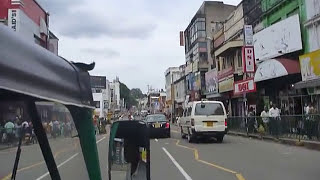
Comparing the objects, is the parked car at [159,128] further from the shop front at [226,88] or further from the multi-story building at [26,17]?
the shop front at [226,88]

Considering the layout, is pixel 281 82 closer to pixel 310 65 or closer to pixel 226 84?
pixel 310 65

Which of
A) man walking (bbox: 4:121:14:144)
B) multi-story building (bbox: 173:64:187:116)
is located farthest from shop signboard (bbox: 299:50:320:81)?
multi-story building (bbox: 173:64:187:116)

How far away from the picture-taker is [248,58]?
32781 mm

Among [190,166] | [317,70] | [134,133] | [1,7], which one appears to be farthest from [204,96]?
[134,133]

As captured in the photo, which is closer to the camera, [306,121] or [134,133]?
[134,133]

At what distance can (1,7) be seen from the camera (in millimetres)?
31766

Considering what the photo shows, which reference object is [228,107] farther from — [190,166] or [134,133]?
[134,133]

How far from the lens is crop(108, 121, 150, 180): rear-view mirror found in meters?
6.05

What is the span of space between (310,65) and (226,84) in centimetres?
1951

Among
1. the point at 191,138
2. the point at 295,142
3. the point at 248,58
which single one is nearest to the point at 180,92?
the point at 248,58

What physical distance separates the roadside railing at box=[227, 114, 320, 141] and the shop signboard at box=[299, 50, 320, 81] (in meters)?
2.85

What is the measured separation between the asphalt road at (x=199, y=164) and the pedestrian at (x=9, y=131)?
0.27ft

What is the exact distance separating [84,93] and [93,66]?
37 cm

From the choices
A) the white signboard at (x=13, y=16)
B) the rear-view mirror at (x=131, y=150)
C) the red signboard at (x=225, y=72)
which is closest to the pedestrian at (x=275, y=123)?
the red signboard at (x=225, y=72)
